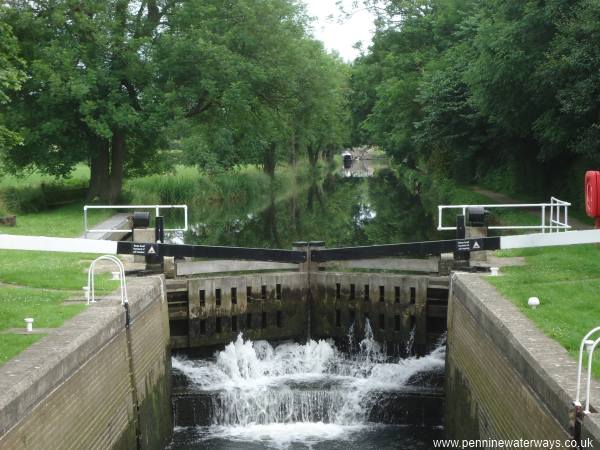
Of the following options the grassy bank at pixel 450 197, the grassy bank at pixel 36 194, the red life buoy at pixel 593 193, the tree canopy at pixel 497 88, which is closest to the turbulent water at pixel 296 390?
the red life buoy at pixel 593 193

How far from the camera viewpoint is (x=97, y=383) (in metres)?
8.60

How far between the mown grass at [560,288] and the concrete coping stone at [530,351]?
156 millimetres

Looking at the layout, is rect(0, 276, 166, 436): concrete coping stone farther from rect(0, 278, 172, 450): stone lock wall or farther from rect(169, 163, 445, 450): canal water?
rect(169, 163, 445, 450): canal water

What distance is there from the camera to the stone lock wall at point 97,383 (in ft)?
22.3

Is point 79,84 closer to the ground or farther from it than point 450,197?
farther from it

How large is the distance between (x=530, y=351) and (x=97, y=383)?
427 centimetres

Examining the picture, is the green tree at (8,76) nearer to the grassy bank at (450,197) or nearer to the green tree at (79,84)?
the green tree at (79,84)

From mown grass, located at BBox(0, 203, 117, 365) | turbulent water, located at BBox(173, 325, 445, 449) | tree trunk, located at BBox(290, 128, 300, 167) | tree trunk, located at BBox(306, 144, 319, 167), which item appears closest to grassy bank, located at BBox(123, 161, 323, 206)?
mown grass, located at BBox(0, 203, 117, 365)

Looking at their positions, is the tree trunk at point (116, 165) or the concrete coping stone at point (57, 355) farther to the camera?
the tree trunk at point (116, 165)

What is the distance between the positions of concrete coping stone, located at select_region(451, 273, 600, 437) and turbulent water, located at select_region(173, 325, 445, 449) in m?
2.13

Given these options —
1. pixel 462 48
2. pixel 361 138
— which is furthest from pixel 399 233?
pixel 361 138

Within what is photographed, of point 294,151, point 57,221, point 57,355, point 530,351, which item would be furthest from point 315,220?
point 294,151

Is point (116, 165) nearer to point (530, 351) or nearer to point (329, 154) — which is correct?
point (530, 351)

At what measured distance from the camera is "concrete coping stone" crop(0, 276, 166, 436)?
21.3ft
